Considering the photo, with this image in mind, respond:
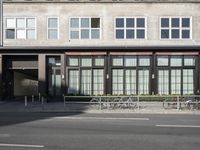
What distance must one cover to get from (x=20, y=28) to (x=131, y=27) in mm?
8823

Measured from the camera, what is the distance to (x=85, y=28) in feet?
127

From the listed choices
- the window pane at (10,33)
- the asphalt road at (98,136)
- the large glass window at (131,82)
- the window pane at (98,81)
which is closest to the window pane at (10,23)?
the window pane at (10,33)

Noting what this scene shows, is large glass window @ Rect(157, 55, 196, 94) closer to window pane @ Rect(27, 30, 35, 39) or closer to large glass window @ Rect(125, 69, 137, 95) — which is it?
large glass window @ Rect(125, 69, 137, 95)

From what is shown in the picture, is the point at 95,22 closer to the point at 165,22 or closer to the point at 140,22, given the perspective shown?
the point at 140,22

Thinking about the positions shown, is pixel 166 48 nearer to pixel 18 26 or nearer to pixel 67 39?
pixel 67 39

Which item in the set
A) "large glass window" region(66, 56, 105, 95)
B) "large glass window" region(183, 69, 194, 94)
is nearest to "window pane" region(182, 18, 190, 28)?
"large glass window" region(183, 69, 194, 94)

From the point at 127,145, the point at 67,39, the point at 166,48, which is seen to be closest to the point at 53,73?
the point at 67,39

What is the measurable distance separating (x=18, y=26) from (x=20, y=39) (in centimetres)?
105

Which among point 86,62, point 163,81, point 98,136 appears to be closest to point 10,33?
point 86,62

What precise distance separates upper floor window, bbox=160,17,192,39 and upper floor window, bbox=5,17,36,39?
1020 centimetres

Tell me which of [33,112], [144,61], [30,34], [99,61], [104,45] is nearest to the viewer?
[33,112]

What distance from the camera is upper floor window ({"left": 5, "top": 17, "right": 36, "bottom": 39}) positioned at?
38.7 metres

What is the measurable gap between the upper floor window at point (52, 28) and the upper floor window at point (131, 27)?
474cm

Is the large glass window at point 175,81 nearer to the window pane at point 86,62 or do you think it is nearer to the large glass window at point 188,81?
the large glass window at point 188,81
